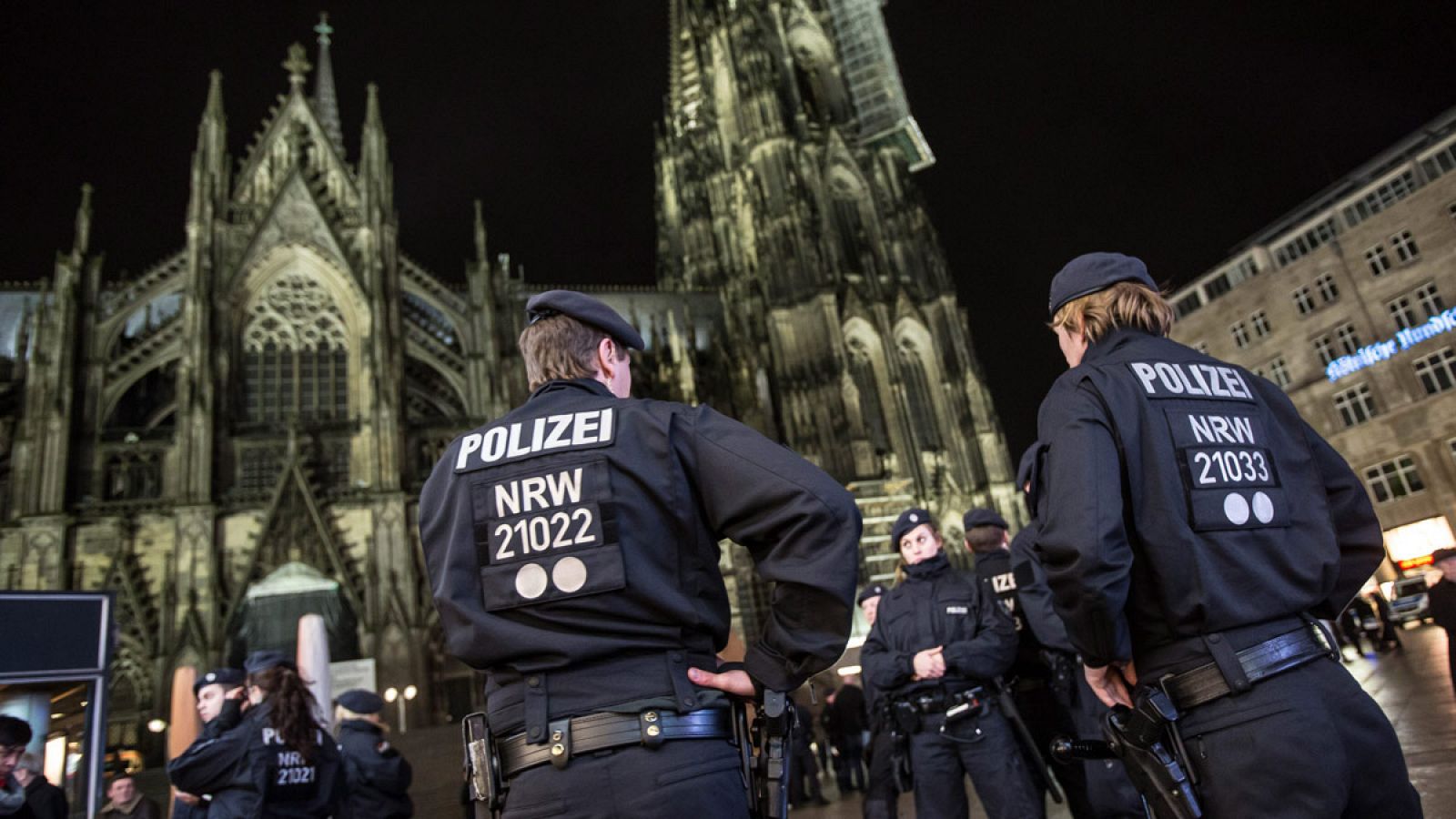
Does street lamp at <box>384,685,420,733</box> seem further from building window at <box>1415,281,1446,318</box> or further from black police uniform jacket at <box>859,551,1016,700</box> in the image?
building window at <box>1415,281,1446,318</box>

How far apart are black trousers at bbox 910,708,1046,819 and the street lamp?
1894 centimetres

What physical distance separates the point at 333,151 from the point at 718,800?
31.1 meters

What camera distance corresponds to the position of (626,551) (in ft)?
7.38

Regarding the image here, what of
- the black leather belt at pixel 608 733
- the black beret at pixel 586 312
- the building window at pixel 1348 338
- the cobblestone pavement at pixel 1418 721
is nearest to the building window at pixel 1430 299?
the building window at pixel 1348 338

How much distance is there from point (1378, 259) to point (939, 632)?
31.4 metres

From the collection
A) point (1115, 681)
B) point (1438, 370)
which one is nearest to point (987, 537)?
point (1115, 681)

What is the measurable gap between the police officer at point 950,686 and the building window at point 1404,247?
30.4m

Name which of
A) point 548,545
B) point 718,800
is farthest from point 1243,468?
point 548,545

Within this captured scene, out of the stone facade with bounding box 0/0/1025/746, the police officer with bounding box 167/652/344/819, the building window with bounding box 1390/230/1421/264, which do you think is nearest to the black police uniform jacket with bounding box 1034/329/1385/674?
the police officer with bounding box 167/652/344/819

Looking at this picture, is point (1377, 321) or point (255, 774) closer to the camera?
point (255, 774)

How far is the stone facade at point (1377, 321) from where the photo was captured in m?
26.9

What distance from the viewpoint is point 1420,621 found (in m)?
20.5

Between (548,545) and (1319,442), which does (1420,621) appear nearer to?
(1319,442)

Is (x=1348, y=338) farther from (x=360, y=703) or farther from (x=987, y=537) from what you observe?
(x=360, y=703)
